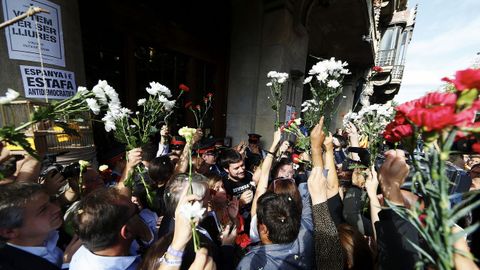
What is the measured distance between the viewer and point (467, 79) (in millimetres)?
→ 568

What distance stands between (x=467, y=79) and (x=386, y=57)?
2029cm

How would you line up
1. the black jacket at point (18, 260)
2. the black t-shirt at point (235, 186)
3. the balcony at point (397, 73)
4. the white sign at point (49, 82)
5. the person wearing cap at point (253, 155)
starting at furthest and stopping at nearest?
the balcony at point (397, 73) → the person wearing cap at point (253, 155) → the black t-shirt at point (235, 186) → the white sign at point (49, 82) → the black jacket at point (18, 260)

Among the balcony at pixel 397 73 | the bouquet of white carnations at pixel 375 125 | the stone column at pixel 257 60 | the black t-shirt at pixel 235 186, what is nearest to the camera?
the bouquet of white carnations at pixel 375 125

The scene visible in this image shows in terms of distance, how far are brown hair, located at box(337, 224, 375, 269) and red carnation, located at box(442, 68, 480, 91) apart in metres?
1.09

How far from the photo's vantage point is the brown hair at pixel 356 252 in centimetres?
128

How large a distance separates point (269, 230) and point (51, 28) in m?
2.70

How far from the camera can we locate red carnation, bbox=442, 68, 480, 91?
55cm

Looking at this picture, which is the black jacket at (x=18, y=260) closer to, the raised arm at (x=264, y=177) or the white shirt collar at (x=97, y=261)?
the white shirt collar at (x=97, y=261)

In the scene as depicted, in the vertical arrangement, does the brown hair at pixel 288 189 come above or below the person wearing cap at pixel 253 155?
above

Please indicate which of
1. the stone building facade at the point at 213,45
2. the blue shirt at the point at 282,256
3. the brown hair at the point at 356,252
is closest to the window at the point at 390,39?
the stone building facade at the point at 213,45

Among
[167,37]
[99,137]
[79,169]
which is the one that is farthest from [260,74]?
[79,169]

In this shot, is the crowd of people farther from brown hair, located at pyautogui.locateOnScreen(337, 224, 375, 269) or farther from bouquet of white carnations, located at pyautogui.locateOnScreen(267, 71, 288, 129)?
bouquet of white carnations, located at pyautogui.locateOnScreen(267, 71, 288, 129)

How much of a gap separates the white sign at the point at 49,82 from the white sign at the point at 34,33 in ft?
0.31

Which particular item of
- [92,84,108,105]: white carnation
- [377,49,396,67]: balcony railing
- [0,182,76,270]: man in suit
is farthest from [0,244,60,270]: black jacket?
[377,49,396,67]: balcony railing
